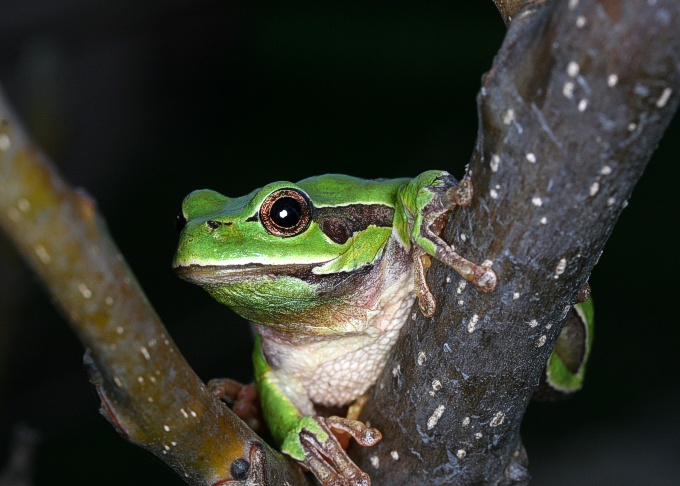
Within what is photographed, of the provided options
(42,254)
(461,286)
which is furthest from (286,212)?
(42,254)

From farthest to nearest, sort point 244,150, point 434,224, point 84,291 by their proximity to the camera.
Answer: point 244,150 < point 434,224 < point 84,291

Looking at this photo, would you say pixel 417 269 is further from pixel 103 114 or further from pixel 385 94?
pixel 103 114

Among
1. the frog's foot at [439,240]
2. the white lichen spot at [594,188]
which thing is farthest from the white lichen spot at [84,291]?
the white lichen spot at [594,188]

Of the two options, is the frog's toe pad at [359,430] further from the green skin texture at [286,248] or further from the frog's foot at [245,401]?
the frog's foot at [245,401]

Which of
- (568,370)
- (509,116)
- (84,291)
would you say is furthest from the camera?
(568,370)

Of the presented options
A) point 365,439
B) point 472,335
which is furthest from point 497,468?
point 472,335

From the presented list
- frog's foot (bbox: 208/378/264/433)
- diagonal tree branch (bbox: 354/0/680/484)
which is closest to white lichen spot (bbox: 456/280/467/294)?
diagonal tree branch (bbox: 354/0/680/484)

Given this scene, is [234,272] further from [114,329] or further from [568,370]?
[568,370]

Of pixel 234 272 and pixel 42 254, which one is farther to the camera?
pixel 234 272
